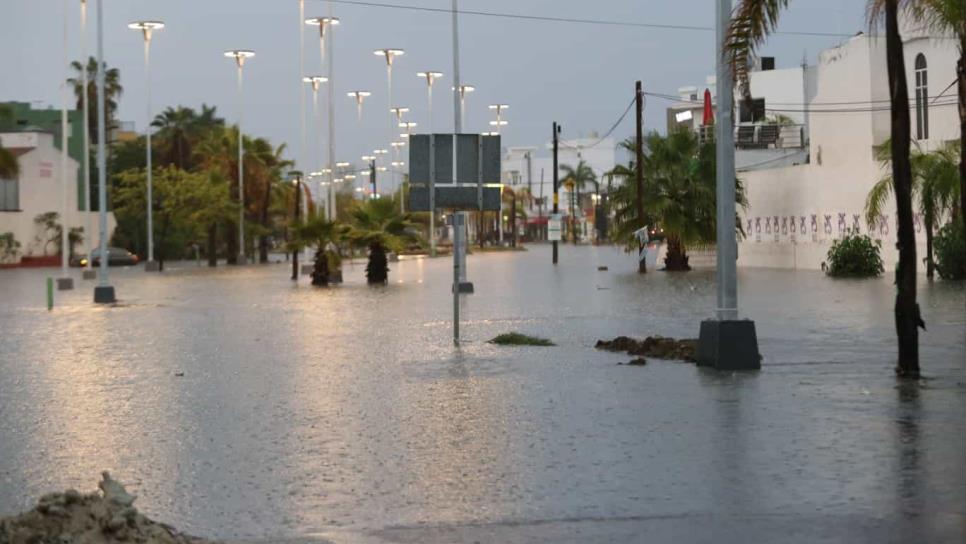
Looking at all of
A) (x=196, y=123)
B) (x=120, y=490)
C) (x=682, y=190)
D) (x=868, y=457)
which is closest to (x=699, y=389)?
(x=868, y=457)

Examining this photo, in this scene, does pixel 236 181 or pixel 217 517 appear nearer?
pixel 217 517

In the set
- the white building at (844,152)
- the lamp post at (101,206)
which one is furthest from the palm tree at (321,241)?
the white building at (844,152)

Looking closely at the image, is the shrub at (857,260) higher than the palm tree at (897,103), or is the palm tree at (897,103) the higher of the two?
the palm tree at (897,103)

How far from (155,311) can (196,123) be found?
115723mm

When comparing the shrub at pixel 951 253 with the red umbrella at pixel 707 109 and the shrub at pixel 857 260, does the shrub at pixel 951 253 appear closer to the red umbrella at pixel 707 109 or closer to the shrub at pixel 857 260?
the shrub at pixel 857 260

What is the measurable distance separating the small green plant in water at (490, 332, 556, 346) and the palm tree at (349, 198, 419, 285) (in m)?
28.3

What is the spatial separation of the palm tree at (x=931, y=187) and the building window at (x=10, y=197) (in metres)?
61.8

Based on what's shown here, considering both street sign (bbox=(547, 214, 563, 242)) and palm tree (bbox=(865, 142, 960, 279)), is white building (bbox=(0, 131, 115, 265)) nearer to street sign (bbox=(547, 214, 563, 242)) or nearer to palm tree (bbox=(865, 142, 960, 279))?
street sign (bbox=(547, 214, 563, 242))

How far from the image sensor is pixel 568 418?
14414 millimetres

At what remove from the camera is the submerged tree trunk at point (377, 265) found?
5338 cm

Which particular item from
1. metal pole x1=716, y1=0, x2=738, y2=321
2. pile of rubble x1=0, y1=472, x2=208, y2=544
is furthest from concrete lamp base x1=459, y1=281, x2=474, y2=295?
pile of rubble x1=0, y1=472, x2=208, y2=544

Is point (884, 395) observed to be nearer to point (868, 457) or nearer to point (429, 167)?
→ point (868, 457)

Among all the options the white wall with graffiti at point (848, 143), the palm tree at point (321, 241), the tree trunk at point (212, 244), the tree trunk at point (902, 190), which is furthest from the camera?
the tree trunk at point (212, 244)

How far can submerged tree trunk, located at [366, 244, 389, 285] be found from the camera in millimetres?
53375
